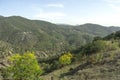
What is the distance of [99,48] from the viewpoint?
174 ft

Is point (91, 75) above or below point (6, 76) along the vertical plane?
above

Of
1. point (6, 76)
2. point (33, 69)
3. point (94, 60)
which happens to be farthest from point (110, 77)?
point (6, 76)

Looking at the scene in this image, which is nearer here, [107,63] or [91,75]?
[91,75]

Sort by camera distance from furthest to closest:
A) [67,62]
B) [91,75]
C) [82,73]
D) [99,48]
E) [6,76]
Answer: [67,62]
[6,76]
[99,48]
[82,73]
[91,75]

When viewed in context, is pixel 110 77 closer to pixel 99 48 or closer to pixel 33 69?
pixel 33 69

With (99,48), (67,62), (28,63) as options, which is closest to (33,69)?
(28,63)

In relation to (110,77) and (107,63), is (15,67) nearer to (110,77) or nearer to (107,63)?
(107,63)

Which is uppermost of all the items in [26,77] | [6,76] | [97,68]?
[97,68]

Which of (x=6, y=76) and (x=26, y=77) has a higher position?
(x=26, y=77)

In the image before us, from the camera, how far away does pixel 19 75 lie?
128 ft

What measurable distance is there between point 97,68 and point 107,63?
81.3 inches

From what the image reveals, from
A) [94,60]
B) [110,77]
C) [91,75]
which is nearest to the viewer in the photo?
[110,77]

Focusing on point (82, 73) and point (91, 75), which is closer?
point (91, 75)

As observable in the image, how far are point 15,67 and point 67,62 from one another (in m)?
31.9
